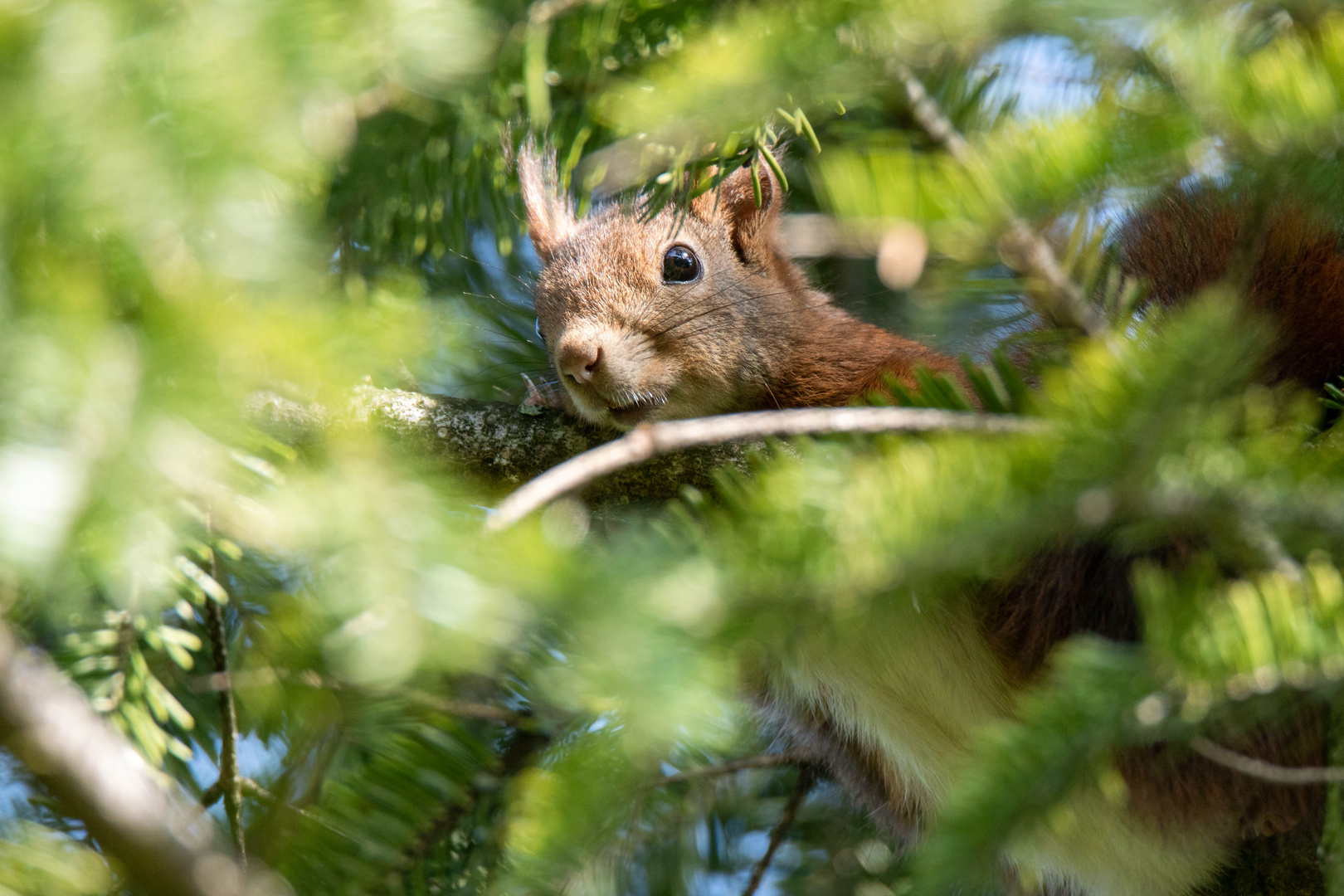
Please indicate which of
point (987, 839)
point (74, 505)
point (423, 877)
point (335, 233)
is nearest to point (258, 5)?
point (74, 505)

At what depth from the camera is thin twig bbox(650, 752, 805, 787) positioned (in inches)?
75.7

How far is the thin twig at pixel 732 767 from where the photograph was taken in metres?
1.92

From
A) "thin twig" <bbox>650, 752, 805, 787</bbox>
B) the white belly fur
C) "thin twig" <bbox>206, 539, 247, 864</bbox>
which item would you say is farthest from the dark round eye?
"thin twig" <bbox>206, 539, 247, 864</bbox>

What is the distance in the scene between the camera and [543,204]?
2871mm

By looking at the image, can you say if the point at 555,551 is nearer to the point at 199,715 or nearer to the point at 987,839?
the point at 987,839

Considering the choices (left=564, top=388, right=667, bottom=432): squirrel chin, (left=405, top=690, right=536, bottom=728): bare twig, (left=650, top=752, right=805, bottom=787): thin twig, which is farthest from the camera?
(left=564, top=388, right=667, bottom=432): squirrel chin

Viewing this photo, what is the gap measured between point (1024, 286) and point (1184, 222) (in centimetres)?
108

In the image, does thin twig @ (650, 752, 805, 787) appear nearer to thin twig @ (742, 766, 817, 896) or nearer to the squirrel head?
thin twig @ (742, 766, 817, 896)

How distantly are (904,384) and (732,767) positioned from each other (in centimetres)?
123

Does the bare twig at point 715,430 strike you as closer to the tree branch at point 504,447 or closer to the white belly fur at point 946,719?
the tree branch at point 504,447

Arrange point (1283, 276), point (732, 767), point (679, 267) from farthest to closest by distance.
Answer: point (679, 267) < point (732, 767) < point (1283, 276)

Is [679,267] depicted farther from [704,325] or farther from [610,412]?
[610,412]

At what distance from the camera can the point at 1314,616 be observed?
77cm

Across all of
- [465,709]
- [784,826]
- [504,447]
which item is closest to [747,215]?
[504,447]
